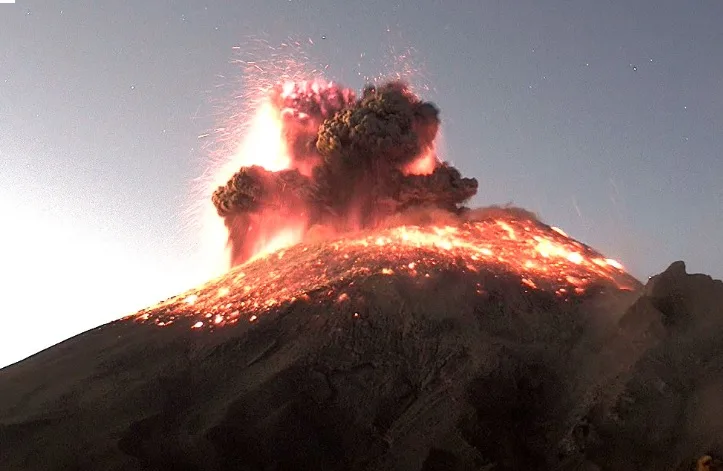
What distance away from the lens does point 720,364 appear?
26.1ft

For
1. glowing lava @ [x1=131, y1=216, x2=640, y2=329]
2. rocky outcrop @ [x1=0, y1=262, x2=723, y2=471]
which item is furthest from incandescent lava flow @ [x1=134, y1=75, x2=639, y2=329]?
rocky outcrop @ [x1=0, y1=262, x2=723, y2=471]

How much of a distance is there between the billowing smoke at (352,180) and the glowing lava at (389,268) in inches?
110

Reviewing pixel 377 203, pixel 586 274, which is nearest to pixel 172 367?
pixel 586 274

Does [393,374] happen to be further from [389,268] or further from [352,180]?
[352,180]

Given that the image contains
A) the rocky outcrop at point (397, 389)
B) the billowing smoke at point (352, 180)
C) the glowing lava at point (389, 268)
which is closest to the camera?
the rocky outcrop at point (397, 389)

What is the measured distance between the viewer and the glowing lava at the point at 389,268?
9867 mm

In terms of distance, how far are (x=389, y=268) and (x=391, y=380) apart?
256 centimetres

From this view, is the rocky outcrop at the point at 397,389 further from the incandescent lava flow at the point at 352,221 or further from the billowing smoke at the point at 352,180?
the billowing smoke at the point at 352,180

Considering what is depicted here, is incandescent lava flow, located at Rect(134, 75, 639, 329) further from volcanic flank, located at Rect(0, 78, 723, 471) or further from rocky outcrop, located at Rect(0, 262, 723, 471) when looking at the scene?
rocky outcrop, located at Rect(0, 262, 723, 471)

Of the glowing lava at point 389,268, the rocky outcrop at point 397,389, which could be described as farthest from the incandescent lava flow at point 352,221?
the rocky outcrop at point 397,389

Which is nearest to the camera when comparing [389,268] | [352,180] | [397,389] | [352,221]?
[397,389]

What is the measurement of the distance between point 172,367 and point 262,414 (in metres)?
1.79

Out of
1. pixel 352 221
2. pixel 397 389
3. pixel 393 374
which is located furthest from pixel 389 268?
pixel 352 221

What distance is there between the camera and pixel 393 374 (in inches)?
325
